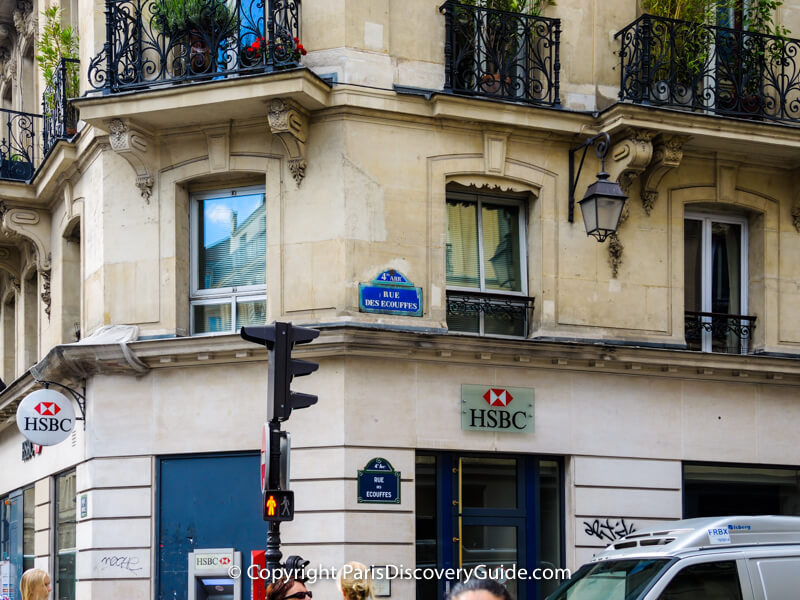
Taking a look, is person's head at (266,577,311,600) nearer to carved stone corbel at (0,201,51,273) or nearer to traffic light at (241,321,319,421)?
traffic light at (241,321,319,421)

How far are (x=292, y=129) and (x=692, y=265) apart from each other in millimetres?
5611

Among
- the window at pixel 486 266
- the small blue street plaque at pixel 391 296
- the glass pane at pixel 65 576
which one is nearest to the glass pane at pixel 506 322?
the window at pixel 486 266

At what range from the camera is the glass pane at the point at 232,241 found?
15.8 metres

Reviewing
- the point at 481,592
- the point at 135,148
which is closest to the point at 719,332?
the point at 135,148

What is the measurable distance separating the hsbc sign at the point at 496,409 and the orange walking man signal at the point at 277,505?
4730 millimetres

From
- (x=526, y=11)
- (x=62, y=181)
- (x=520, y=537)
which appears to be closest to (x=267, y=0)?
(x=526, y=11)

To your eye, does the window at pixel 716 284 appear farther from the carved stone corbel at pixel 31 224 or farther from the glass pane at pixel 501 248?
the carved stone corbel at pixel 31 224

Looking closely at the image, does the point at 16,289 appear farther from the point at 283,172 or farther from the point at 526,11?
the point at 526,11

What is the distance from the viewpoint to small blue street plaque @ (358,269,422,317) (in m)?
15.0

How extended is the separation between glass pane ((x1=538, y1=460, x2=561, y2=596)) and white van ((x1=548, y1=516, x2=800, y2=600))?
4.86 meters

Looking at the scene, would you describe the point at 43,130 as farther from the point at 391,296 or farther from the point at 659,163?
the point at 659,163

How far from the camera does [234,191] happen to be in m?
16.0

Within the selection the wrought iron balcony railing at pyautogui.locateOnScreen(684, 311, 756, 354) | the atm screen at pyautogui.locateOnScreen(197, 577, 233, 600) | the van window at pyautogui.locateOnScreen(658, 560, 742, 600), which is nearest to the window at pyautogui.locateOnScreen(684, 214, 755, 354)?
the wrought iron balcony railing at pyautogui.locateOnScreen(684, 311, 756, 354)

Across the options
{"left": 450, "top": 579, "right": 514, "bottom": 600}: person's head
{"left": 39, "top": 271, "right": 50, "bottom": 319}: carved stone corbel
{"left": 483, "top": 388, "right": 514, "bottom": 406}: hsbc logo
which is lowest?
{"left": 450, "top": 579, "right": 514, "bottom": 600}: person's head
